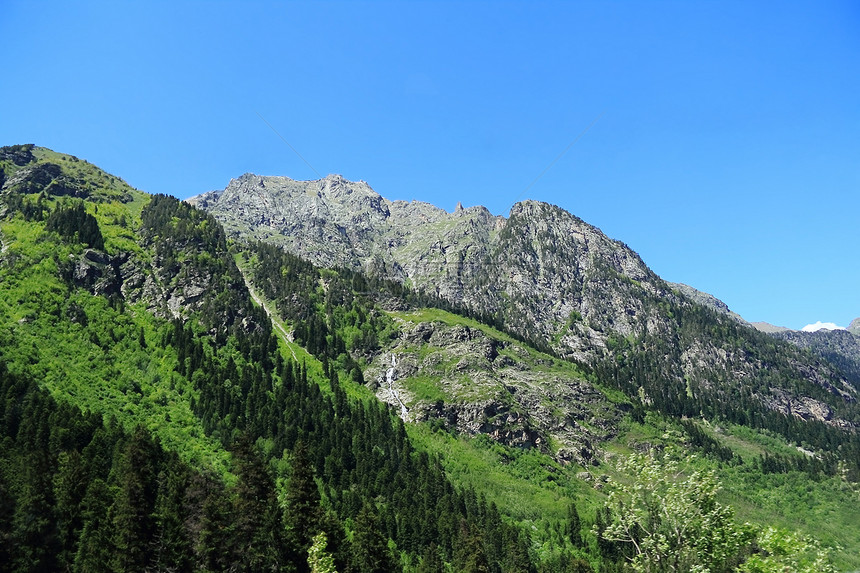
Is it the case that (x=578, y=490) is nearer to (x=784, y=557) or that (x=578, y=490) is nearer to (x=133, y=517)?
(x=133, y=517)

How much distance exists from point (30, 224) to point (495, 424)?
17439 centimetres

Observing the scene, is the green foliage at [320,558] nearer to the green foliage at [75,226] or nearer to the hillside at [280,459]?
the hillside at [280,459]

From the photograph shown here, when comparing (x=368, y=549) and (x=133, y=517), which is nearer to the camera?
(x=133, y=517)

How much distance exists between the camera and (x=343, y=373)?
186 meters

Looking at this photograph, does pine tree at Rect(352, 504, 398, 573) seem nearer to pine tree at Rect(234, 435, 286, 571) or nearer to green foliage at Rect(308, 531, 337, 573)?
pine tree at Rect(234, 435, 286, 571)

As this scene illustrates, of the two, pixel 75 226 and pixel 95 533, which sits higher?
pixel 75 226

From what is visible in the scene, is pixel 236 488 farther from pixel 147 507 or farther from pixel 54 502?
pixel 54 502

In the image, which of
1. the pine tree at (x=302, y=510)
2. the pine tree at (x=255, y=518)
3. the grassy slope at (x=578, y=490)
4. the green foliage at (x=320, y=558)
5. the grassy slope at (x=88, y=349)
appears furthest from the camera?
the grassy slope at (x=578, y=490)

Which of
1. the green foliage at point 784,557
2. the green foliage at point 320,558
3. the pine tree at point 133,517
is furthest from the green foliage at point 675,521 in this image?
the pine tree at point 133,517

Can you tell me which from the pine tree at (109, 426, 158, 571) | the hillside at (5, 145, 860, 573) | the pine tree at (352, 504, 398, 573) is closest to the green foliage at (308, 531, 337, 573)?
the hillside at (5, 145, 860, 573)

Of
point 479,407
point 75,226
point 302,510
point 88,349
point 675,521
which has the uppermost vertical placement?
point 75,226

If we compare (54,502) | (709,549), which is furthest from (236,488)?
(709,549)

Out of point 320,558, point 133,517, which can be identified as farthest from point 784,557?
point 133,517

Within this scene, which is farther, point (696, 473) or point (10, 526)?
point (10, 526)
